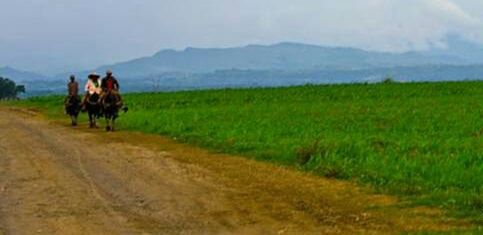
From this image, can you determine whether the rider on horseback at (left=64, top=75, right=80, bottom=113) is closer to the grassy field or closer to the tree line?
the grassy field

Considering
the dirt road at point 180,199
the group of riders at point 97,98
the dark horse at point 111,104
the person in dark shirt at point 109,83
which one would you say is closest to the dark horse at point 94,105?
the group of riders at point 97,98

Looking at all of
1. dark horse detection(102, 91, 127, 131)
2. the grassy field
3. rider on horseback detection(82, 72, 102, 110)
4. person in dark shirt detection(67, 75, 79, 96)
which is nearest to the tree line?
the grassy field

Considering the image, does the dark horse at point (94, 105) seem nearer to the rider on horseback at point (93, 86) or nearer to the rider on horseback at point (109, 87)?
the rider on horseback at point (93, 86)

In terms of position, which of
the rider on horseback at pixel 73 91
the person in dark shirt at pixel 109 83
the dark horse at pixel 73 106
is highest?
the person in dark shirt at pixel 109 83

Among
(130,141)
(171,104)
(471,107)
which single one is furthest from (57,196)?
(171,104)

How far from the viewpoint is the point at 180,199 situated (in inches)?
594

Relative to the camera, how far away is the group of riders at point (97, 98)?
3150 cm

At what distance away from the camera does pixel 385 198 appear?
1487 centimetres

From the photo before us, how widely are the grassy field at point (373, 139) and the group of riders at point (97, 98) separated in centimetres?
130

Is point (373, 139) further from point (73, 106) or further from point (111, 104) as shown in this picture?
point (73, 106)

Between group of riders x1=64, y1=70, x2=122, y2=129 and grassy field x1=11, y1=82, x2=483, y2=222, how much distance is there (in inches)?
51.2

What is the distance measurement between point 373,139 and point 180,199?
9433mm

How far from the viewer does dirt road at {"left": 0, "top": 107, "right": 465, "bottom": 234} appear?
41.3 ft

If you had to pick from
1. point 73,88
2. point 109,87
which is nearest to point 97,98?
point 109,87
